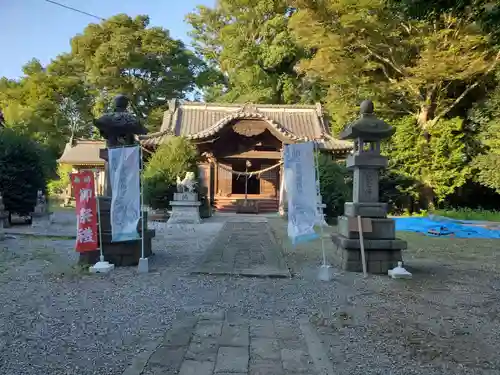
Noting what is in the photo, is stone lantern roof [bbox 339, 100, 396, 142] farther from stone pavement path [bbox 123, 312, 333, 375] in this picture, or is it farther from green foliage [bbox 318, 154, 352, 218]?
green foliage [bbox 318, 154, 352, 218]

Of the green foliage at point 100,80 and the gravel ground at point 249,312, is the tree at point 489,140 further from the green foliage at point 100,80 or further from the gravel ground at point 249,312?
the green foliage at point 100,80

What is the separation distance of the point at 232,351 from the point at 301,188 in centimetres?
310

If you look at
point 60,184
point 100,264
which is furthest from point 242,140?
point 60,184

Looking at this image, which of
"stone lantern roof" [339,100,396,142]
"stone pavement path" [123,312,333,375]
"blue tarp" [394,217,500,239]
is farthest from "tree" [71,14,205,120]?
"stone pavement path" [123,312,333,375]

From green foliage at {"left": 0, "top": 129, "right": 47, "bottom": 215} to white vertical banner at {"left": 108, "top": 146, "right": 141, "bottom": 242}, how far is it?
7.96 meters

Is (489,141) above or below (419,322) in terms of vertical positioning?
above

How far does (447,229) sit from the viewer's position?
39.0 ft

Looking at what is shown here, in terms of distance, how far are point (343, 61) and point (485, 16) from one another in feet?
43.2

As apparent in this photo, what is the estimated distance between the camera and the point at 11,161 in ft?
40.6

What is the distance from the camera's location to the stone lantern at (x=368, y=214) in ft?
20.1

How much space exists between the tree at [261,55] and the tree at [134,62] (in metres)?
3.24

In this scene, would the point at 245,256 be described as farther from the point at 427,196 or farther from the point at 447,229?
the point at 427,196

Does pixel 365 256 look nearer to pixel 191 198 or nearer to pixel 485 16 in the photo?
pixel 485 16

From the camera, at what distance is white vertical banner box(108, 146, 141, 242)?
5988mm
